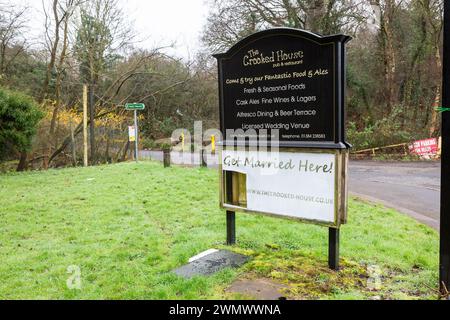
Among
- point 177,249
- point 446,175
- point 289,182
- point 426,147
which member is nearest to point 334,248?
point 289,182

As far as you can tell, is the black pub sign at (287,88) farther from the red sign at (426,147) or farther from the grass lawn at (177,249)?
the red sign at (426,147)

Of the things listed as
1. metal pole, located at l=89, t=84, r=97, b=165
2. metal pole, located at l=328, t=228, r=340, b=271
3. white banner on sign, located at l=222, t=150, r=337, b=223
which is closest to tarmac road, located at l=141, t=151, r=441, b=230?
metal pole, located at l=328, t=228, r=340, b=271

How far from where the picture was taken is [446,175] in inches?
138

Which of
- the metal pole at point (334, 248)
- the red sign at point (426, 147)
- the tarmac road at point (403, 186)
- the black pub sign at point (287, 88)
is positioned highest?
the black pub sign at point (287, 88)

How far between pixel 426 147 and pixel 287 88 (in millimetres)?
17327

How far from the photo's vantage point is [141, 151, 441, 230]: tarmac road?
344 inches

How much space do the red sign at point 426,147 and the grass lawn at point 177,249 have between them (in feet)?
40.2

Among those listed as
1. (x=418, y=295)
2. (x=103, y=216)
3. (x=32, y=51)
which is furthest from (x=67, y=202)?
(x=32, y=51)

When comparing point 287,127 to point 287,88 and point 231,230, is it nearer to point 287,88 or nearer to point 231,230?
point 287,88

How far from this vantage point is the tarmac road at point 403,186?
873cm

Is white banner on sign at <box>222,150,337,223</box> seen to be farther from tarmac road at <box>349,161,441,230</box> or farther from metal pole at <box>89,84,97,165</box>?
metal pole at <box>89,84,97,165</box>

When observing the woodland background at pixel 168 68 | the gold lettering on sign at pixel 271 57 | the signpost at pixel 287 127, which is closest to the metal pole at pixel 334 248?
the signpost at pixel 287 127

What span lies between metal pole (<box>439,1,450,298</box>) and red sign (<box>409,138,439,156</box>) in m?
17.2

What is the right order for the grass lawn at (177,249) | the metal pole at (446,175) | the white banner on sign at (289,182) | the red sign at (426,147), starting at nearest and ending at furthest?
the metal pole at (446,175)
the grass lawn at (177,249)
the white banner on sign at (289,182)
the red sign at (426,147)
